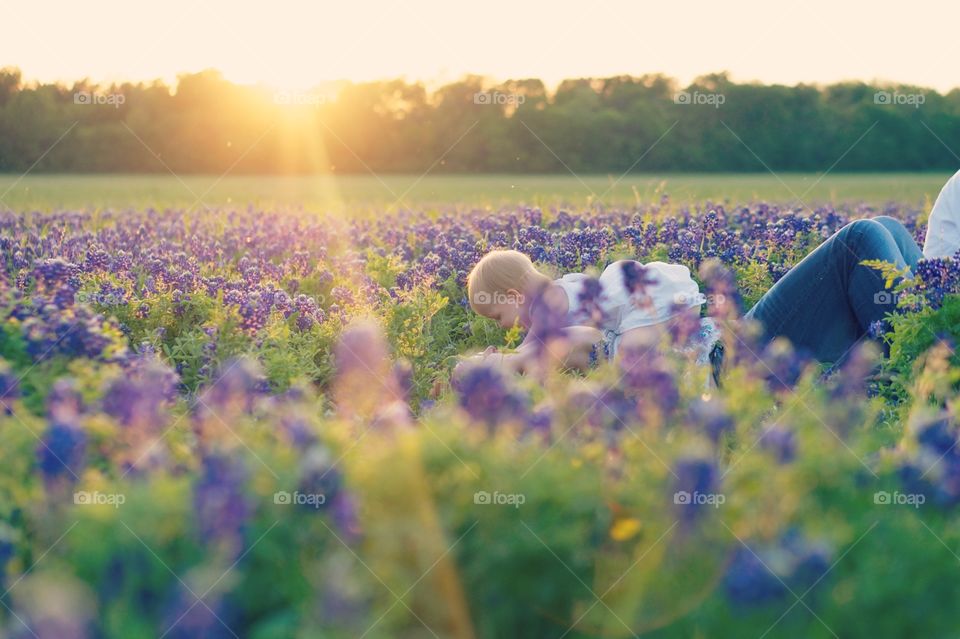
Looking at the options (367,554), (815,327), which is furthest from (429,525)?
(815,327)

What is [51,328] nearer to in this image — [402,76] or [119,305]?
[119,305]

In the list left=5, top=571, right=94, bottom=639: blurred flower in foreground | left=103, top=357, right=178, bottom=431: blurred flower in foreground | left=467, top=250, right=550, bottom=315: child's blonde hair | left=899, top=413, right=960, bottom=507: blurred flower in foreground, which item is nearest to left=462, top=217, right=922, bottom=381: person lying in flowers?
left=467, top=250, right=550, bottom=315: child's blonde hair

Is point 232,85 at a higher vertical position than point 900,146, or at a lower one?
higher

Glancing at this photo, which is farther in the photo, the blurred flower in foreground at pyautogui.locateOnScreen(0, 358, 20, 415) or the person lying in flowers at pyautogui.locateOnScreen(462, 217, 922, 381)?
the person lying in flowers at pyautogui.locateOnScreen(462, 217, 922, 381)

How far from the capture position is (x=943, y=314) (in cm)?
435

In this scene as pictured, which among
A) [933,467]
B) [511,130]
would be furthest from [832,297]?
[511,130]

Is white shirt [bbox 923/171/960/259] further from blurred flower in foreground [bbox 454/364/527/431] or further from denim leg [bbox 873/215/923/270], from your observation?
blurred flower in foreground [bbox 454/364/527/431]

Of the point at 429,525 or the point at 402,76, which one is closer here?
the point at 429,525

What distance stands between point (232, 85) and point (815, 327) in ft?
84.8

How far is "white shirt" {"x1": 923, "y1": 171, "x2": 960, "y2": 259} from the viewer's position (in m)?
5.27

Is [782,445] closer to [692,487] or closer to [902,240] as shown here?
[692,487]

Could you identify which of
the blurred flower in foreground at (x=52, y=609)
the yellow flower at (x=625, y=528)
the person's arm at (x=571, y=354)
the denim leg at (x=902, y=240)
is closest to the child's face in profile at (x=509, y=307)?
the person's arm at (x=571, y=354)

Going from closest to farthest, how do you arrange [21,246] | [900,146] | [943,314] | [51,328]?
[51,328] < [943,314] < [21,246] < [900,146]

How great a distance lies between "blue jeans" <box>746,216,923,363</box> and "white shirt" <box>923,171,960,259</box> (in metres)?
0.15
